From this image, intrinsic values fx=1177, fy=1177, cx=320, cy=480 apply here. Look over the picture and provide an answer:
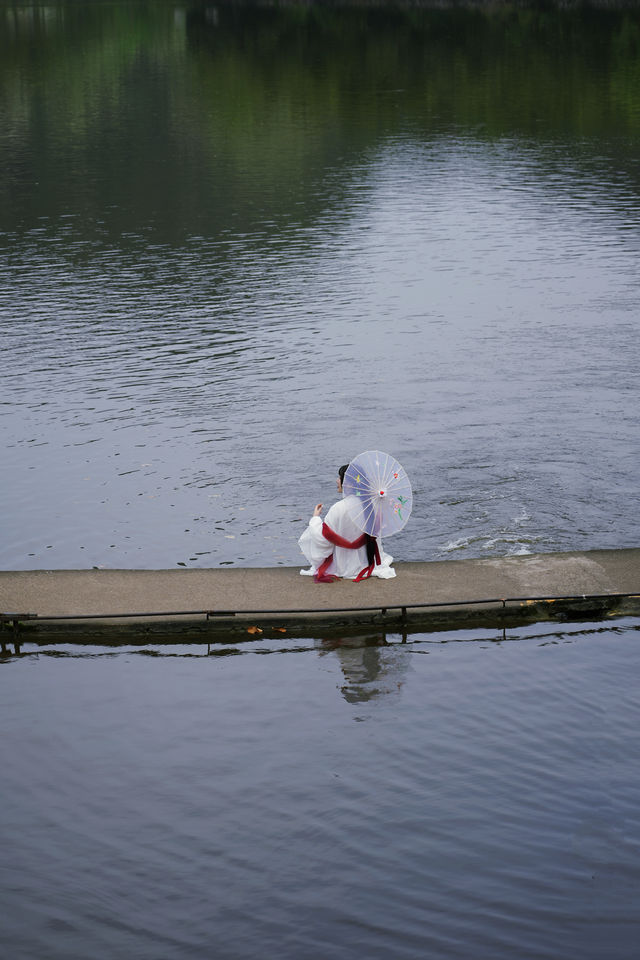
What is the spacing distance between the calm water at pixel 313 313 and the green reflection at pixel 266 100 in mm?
348

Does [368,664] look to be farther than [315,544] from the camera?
No

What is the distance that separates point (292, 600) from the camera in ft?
49.8

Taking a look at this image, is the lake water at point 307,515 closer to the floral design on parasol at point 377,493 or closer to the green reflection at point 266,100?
the green reflection at point 266,100

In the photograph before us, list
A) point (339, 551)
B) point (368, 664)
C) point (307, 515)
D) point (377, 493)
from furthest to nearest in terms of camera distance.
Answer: point (307, 515) < point (339, 551) < point (377, 493) < point (368, 664)

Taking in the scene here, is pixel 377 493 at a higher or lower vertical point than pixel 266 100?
lower

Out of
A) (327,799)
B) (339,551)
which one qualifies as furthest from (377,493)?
(327,799)

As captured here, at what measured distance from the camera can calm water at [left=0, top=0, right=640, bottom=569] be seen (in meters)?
19.7

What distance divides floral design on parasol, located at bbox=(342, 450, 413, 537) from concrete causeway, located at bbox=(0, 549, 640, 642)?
3.01ft

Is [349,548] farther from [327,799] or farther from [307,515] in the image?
[327,799]

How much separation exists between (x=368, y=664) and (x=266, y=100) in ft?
219

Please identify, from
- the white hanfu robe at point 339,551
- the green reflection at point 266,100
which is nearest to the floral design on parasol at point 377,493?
the white hanfu robe at point 339,551

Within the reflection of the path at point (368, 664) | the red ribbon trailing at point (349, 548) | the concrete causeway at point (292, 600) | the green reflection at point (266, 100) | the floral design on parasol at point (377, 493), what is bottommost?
the reflection of the path at point (368, 664)

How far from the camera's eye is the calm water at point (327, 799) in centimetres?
1041

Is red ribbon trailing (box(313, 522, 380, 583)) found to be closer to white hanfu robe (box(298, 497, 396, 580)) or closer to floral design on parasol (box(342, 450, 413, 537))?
white hanfu robe (box(298, 497, 396, 580))
